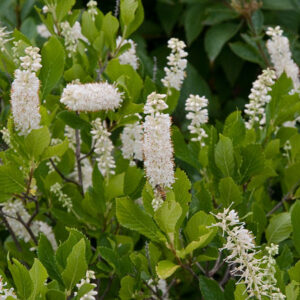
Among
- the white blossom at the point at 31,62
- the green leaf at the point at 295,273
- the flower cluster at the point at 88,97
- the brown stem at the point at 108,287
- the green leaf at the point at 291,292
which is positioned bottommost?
the brown stem at the point at 108,287

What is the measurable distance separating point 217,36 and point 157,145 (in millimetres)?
1803

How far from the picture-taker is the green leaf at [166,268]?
3.78 ft

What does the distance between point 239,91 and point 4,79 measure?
190 centimetres

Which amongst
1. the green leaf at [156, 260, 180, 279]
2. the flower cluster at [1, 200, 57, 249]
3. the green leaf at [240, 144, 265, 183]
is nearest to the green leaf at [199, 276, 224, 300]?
the green leaf at [156, 260, 180, 279]

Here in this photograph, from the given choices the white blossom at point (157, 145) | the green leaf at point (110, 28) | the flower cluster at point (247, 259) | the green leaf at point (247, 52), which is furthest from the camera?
the green leaf at point (247, 52)

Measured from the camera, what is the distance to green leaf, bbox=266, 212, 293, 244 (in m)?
1.45

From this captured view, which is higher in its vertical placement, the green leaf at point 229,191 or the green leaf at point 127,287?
the green leaf at point 229,191

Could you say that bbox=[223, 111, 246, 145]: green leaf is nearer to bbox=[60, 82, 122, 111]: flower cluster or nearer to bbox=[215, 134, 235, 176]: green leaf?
bbox=[215, 134, 235, 176]: green leaf

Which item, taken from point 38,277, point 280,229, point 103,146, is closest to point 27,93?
point 103,146

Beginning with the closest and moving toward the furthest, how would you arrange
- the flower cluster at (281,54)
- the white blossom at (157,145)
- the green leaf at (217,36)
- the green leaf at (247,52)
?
the white blossom at (157,145)
the flower cluster at (281,54)
the green leaf at (247,52)
the green leaf at (217,36)

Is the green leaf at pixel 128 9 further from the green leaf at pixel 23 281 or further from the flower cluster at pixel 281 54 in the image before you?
the green leaf at pixel 23 281

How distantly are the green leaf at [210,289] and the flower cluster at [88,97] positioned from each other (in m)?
0.45

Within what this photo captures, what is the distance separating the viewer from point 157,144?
1.20 m

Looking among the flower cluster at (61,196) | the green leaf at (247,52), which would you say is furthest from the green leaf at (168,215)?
the green leaf at (247,52)
